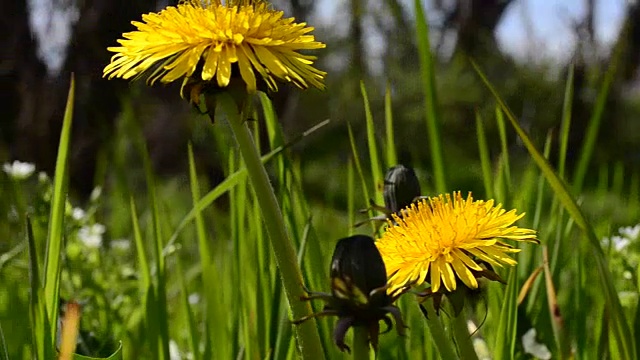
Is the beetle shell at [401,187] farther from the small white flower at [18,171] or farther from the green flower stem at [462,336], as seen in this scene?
the small white flower at [18,171]

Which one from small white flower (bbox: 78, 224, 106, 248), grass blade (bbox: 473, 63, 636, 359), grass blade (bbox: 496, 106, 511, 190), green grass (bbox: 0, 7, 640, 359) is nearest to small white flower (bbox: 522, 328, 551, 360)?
green grass (bbox: 0, 7, 640, 359)

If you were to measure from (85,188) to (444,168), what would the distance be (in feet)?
8.39

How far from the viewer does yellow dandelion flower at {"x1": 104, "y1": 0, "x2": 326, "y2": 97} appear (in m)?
0.41

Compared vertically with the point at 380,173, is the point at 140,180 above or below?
above

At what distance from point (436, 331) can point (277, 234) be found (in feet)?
0.38

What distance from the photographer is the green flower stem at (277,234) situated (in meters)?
0.41

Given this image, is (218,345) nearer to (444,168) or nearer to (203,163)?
(444,168)

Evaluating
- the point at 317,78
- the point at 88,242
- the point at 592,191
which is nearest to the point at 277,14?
the point at 317,78

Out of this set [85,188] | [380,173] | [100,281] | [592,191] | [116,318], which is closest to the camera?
[380,173]

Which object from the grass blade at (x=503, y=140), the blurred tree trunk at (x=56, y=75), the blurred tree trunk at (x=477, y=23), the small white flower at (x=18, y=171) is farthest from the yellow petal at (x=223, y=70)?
the blurred tree trunk at (x=477, y=23)

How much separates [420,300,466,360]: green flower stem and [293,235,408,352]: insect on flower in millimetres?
97

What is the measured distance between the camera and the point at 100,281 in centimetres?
105

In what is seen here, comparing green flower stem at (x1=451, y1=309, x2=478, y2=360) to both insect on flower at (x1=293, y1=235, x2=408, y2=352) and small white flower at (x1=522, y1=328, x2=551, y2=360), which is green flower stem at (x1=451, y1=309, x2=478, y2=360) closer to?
insect on flower at (x1=293, y1=235, x2=408, y2=352)

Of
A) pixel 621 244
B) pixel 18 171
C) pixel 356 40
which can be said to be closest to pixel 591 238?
pixel 621 244
